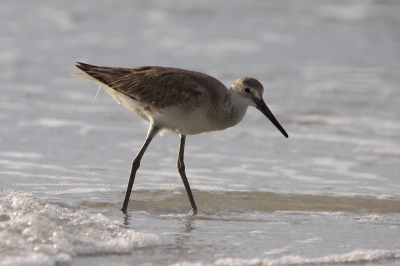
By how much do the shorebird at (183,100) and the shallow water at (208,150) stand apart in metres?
0.78

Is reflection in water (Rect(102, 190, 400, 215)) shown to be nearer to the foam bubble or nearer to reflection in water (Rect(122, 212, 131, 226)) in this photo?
reflection in water (Rect(122, 212, 131, 226))

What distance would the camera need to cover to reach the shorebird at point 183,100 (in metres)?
7.67

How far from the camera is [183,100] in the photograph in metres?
7.68

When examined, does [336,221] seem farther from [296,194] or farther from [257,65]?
[257,65]

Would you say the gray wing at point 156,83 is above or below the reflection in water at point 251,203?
above

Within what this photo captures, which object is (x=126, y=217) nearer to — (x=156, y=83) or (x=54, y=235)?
(x=54, y=235)

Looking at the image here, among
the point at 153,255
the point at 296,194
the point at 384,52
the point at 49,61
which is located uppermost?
the point at 384,52

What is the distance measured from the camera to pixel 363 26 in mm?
18469

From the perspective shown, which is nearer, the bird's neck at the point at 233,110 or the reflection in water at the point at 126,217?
the reflection in water at the point at 126,217

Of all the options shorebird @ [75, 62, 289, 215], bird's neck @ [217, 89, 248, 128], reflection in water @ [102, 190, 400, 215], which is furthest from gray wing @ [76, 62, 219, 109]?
reflection in water @ [102, 190, 400, 215]

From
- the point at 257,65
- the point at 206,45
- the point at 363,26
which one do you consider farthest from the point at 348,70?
the point at 363,26

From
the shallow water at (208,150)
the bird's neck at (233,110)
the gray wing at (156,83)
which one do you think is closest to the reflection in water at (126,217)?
the shallow water at (208,150)

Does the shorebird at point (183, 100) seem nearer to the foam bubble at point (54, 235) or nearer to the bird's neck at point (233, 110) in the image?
the bird's neck at point (233, 110)

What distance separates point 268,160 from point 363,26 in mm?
9845
